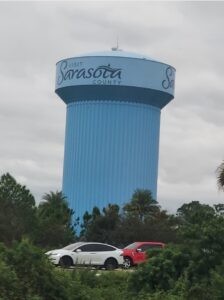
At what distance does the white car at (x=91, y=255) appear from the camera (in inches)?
1339

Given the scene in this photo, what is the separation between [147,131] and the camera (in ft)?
263

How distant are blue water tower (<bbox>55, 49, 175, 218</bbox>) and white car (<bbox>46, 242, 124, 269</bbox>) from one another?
1662 inches

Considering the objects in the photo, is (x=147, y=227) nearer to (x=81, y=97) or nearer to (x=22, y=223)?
(x=22, y=223)

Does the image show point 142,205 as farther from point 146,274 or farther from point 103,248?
point 146,274

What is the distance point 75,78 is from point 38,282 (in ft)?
214

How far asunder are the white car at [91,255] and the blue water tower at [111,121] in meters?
42.2

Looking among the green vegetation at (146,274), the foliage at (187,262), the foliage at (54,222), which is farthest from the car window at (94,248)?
the foliage at (54,222)

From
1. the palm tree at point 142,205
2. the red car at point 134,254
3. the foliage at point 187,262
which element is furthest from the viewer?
the palm tree at point 142,205

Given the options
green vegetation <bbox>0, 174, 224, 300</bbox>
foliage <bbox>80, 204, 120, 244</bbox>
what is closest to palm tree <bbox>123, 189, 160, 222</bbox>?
foliage <bbox>80, 204, 120, 244</bbox>

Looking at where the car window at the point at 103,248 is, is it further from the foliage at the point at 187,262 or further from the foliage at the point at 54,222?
the foliage at the point at 54,222

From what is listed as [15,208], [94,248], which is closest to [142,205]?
[15,208]

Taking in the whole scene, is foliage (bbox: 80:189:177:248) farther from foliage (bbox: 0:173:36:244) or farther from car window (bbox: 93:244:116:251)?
car window (bbox: 93:244:116:251)

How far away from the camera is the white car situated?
112 ft

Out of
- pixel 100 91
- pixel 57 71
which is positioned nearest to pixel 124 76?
pixel 100 91
